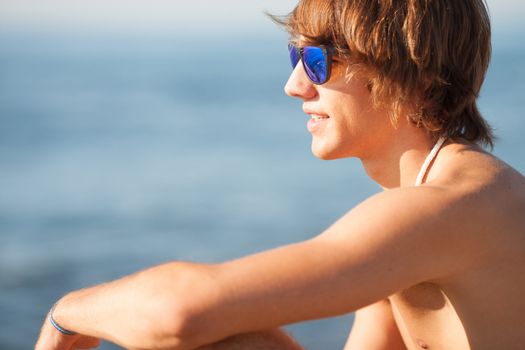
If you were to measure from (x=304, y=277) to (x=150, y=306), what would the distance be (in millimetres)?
370

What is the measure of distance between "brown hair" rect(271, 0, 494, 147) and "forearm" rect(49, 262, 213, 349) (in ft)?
3.03

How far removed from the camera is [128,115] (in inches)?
639

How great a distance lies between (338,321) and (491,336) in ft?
14.6

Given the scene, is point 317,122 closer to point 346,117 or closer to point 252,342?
point 346,117

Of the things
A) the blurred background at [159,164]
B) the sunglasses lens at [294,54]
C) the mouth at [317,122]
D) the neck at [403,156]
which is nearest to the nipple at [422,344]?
the neck at [403,156]

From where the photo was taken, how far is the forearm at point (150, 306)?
227 cm

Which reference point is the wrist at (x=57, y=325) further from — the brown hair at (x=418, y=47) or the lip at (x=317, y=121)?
the brown hair at (x=418, y=47)

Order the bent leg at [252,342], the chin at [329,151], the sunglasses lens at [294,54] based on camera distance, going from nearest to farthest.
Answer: the bent leg at [252,342], the chin at [329,151], the sunglasses lens at [294,54]

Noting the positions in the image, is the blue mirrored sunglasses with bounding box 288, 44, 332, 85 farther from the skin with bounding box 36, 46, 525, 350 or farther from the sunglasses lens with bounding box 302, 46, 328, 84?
the skin with bounding box 36, 46, 525, 350

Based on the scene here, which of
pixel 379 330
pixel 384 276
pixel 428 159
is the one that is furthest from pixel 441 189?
pixel 379 330

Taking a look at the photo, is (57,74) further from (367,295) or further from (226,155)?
(367,295)

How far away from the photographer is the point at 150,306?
232 cm

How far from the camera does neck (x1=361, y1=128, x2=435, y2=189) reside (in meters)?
2.88

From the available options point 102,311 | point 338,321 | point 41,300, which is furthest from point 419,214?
point 41,300
